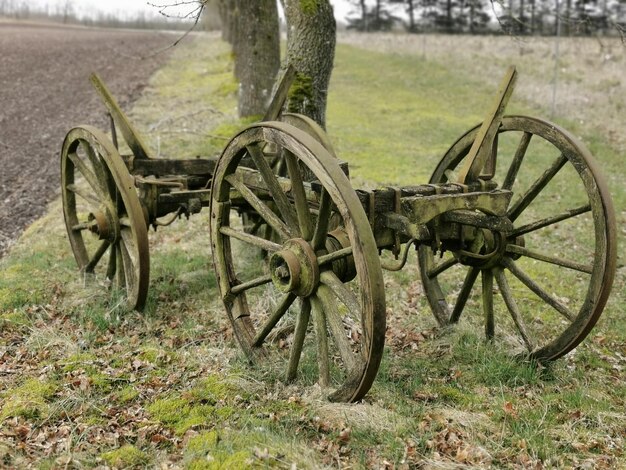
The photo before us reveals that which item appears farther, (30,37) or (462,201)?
(30,37)

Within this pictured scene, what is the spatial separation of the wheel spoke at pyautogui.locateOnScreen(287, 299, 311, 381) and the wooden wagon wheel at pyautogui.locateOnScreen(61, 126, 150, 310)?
1.76 meters

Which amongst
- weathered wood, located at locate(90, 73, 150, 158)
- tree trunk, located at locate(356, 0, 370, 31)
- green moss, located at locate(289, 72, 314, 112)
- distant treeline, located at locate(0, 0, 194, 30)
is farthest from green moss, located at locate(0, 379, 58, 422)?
distant treeline, located at locate(0, 0, 194, 30)

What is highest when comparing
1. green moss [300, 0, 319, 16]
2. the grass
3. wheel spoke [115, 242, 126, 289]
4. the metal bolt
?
green moss [300, 0, 319, 16]

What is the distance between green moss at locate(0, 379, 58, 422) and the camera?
12.7 feet

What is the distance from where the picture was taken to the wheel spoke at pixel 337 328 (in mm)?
3508

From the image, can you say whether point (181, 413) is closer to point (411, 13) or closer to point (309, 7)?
point (309, 7)

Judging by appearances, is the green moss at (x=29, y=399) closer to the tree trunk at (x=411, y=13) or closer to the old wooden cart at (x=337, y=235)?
the old wooden cart at (x=337, y=235)

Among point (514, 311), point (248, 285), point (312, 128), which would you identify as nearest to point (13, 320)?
point (248, 285)

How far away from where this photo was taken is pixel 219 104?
16969 mm

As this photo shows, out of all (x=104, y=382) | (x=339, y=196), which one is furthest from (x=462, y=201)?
(x=104, y=382)

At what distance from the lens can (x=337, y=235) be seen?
3869 mm

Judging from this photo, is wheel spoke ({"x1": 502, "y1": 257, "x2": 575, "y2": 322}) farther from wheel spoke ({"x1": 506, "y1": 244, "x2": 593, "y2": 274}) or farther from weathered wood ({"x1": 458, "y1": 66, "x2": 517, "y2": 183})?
weathered wood ({"x1": 458, "y1": 66, "x2": 517, "y2": 183})

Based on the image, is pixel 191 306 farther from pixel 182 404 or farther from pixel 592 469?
pixel 592 469

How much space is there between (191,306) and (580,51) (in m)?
21.8
